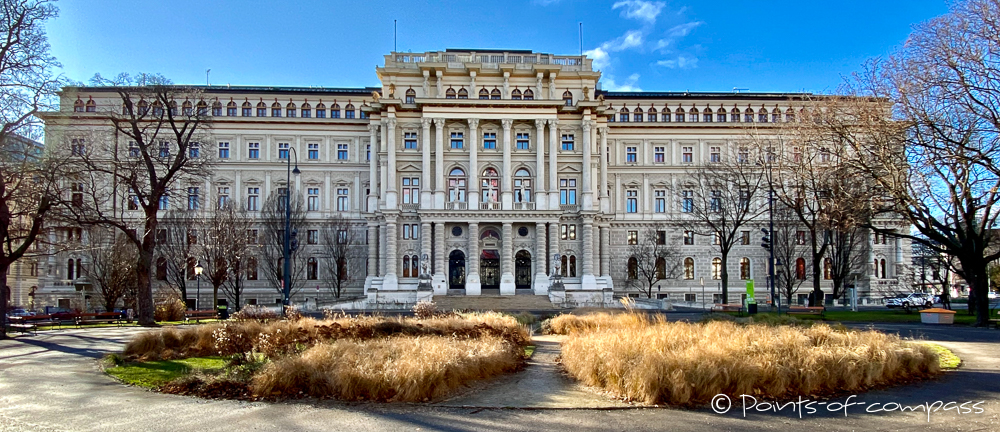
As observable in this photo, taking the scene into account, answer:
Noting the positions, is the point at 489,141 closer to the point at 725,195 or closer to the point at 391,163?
the point at 391,163

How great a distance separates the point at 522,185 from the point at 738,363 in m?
52.8

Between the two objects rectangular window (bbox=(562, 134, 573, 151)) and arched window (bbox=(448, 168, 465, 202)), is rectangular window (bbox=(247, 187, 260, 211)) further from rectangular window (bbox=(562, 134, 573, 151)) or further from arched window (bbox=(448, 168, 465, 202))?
rectangular window (bbox=(562, 134, 573, 151))

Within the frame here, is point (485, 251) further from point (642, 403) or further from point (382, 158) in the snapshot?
point (642, 403)

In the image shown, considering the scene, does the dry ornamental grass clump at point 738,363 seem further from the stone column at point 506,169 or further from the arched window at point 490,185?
the arched window at point 490,185

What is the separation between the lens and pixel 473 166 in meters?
63.0

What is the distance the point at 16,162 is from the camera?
24828 mm

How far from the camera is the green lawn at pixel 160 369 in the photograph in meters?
14.2

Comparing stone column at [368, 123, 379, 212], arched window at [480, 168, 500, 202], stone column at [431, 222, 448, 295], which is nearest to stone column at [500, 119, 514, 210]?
arched window at [480, 168, 500, 202]

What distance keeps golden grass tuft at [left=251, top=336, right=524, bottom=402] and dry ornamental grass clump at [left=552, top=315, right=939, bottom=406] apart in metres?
2.87

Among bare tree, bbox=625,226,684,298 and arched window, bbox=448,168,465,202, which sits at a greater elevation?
arched window, bbox=448,168,465,202

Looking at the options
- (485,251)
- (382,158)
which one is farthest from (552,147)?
(382,158)

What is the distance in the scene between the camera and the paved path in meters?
10.2
